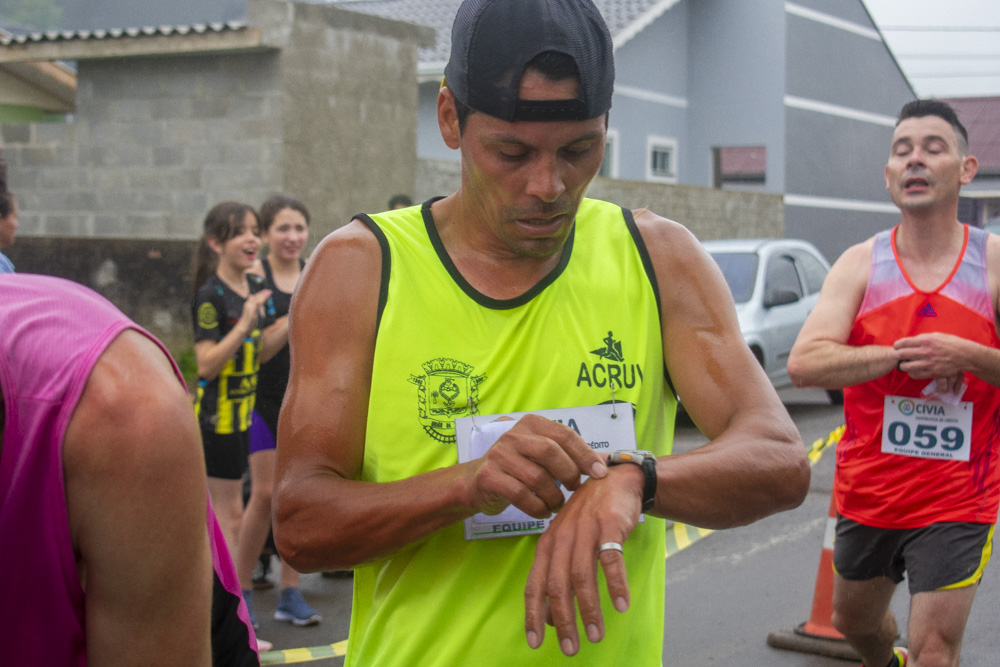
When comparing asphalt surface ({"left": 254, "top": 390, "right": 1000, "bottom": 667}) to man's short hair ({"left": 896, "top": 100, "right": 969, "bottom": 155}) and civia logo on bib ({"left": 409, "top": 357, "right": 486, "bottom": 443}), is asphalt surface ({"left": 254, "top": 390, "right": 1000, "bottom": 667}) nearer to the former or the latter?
man's short hair ({"left": 896, "top": 100, "right": 969, "bottom": 155})

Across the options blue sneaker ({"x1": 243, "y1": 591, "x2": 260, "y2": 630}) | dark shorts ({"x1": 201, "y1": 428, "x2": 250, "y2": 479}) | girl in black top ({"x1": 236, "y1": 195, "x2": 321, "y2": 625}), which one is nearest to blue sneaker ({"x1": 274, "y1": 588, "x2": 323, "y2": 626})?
girl in black top ({"x1": 236, "y1": 195, "x2": 321, "y2": 625})

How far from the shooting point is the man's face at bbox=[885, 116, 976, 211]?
3818mm

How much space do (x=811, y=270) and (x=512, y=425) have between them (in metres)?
10.8

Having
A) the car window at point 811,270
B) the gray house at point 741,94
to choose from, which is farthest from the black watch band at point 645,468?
the gray house at point 741,94

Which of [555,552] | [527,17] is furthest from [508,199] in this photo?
[555,552]

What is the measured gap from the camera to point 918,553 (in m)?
3.56

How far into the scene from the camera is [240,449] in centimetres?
507

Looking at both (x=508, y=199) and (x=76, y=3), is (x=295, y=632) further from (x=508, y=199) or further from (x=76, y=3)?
(x=76, y=3)

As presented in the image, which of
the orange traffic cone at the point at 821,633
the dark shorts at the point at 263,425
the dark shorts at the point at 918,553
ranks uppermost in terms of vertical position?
the dark shorts at the point at 263,425

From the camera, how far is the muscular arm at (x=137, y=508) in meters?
1.16

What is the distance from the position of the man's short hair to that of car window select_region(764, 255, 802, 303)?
22.7ft

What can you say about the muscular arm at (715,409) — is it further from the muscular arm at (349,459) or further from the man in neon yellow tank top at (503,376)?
the muscular arm at (349,459)

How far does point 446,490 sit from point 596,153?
2.06 ft

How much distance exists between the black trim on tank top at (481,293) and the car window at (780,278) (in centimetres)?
932
